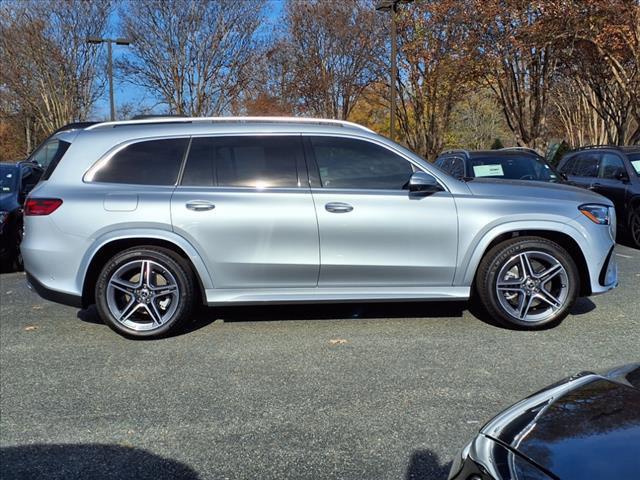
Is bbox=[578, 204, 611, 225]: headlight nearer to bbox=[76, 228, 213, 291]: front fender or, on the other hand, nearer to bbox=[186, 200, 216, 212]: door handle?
bbox=[186, 200, 216, 212]: door handle

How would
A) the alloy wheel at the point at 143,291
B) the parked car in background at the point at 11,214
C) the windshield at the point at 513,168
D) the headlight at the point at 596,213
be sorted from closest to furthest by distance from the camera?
the alloy wheel at the point at 143,291 < the headlight at the point at 596,213 < the parked car in background at the point at 11,214 < the windshield at the point at 513,168

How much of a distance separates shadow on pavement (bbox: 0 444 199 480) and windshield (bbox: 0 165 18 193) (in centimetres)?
615

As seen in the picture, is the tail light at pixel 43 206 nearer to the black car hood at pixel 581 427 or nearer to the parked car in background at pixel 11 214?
the parked car in background at pixel 11 214

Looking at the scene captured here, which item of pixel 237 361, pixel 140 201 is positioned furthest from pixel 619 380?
pixel 140 201

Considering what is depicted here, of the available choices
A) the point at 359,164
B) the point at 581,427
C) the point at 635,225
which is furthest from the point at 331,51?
the point at 581,427

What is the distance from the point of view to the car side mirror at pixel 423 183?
4630 millimetres

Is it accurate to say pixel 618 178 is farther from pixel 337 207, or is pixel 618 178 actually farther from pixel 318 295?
pixel 318 295

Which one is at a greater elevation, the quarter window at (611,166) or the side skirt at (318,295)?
the quarter window at (611,166)

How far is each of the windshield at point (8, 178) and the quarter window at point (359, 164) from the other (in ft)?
18.4

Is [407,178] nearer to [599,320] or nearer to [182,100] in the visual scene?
[599,320]

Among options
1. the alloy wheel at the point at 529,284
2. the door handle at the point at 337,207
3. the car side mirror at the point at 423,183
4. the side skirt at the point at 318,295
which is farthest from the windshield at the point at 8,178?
the alloy wheel at the point at 529,284

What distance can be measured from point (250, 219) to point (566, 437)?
3338 millimetres

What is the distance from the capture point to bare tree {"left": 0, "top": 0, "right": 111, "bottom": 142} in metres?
23.8

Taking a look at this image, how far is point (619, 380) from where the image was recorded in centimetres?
203
